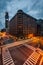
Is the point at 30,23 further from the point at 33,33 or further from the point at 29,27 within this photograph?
the point at 33,33

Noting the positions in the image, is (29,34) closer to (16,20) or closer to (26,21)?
(26,21)

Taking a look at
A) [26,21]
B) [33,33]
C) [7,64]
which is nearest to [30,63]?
[7,64]

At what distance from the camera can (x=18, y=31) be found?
7462cm

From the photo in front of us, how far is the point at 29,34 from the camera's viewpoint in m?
69.2

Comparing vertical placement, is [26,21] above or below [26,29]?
above

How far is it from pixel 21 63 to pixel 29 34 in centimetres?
5087

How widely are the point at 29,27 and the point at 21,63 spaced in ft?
174

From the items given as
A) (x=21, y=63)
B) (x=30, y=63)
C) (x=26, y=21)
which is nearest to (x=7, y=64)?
(x=21, y=63)

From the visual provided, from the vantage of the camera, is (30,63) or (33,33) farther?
(33,33)

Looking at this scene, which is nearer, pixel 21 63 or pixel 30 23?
pixel 21 63

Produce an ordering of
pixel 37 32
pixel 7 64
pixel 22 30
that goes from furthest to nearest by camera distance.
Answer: pixel 22 30 → pixel 37 32 → pixel 7 64

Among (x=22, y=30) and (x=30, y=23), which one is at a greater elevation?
(x=30, y=23)

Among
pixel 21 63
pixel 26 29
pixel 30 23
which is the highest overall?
pixel 30 23

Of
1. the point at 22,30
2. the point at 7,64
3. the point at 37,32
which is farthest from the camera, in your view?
the point at 22,30
